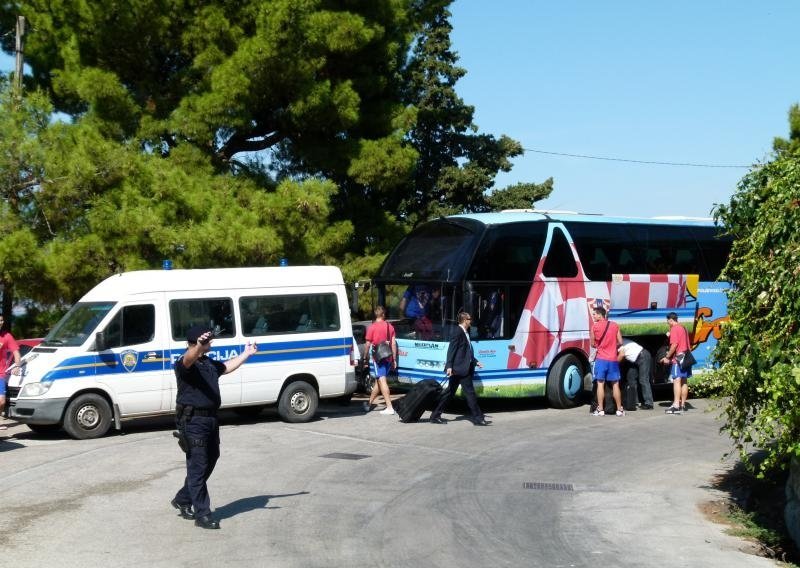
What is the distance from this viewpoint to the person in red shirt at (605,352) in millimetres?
18094

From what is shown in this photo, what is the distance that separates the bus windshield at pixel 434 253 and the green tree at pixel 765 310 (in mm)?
7314

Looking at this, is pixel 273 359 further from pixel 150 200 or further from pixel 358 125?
pixel 358 125

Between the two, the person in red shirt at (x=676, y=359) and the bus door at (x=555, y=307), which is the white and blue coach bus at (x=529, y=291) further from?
the person in red shirt at (x=676, y=359)

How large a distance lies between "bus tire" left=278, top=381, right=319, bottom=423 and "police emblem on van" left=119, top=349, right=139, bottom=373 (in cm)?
262

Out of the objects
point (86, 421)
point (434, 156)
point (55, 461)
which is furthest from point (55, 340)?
point (434, 156)

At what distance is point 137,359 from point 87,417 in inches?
43.6

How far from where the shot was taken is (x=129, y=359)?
15.0 m

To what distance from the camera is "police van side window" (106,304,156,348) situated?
14.9 metres

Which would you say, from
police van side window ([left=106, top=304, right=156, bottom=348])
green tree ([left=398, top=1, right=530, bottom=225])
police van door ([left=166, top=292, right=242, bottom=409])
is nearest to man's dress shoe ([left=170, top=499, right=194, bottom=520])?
police van side window ([left=106, top=304, right=156, bottom=348])

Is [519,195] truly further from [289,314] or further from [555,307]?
[289,314]

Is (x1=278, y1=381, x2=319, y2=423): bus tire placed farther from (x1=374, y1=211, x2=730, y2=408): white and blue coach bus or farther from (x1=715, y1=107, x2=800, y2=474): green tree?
(x1=715, y1=107, x2=800, y2=474): green tree

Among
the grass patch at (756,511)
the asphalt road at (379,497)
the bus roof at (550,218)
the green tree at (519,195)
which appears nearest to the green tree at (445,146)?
the green tree at (519,195)

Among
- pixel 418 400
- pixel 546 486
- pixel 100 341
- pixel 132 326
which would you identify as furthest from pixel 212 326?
pixel 546 486

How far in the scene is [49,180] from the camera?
17.1m
